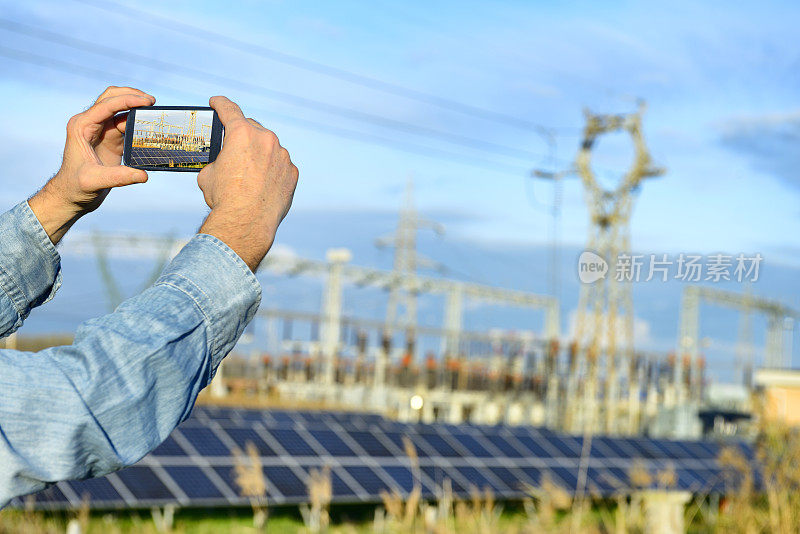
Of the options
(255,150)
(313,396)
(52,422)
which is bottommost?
(313,396)

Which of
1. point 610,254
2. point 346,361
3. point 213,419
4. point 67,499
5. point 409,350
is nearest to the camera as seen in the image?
point 67,499

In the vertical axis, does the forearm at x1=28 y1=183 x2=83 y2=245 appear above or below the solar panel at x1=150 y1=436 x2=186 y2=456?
above

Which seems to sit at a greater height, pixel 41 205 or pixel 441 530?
pixel 41 205

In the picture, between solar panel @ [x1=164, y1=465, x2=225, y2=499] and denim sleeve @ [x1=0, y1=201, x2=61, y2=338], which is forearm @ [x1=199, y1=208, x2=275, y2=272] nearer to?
denim sleeve @ [x1=0, y1=201, x2=61, y2=338]

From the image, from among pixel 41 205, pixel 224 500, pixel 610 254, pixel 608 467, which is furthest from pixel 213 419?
pixel 610 254

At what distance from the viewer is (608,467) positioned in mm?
14062

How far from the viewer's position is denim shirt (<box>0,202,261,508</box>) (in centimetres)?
127

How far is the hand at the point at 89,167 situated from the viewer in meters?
1.84

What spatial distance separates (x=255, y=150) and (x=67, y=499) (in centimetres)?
818

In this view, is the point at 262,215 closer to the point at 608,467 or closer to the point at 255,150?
the point at 255,150

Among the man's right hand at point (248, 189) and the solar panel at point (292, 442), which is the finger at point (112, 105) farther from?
the solar panel at point (292, 442)

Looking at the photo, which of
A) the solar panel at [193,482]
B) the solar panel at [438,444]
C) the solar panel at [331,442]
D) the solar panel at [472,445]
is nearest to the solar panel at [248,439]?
the solar panel at [331,442]

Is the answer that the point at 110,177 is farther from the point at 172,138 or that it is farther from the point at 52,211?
the point at 52,211

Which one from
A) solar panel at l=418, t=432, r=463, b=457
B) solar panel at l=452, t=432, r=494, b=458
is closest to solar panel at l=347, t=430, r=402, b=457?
solar panel at l=418, t=432, r=463, b=457
